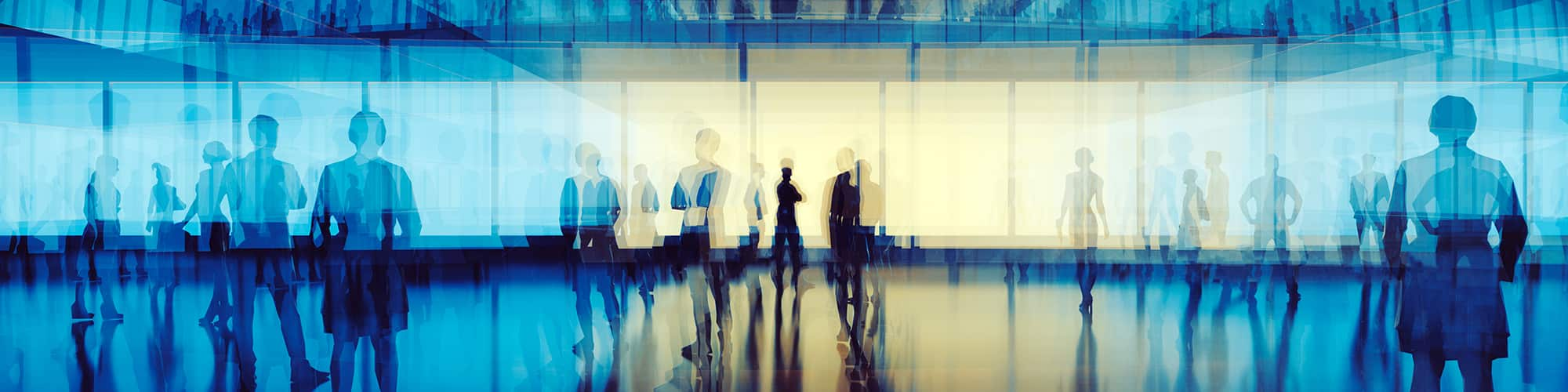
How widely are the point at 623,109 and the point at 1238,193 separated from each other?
3.73 m

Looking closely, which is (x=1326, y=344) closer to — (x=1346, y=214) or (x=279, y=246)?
(x=1346, y=214)

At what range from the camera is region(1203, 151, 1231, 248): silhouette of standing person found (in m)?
5.05

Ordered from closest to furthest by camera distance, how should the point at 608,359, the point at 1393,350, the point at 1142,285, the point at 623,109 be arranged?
1. the point at 608,359
2. the point at 1393,350
3. the point at 623,109
4. the point at 1142,285

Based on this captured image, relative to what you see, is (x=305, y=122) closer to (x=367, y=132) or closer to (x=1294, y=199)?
(x=367, y=132)

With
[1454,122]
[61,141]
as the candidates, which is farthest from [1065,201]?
[61,141]

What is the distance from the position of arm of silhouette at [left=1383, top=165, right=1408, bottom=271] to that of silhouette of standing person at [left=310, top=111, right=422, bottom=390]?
500 centimetres

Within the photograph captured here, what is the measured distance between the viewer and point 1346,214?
196 inches

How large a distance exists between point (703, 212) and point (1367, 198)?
390 cm

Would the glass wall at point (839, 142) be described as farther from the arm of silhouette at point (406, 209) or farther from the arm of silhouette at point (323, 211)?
the arm of silhouette at point (323, 211)

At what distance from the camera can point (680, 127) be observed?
486cm

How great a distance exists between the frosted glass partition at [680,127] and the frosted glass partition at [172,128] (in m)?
2.20

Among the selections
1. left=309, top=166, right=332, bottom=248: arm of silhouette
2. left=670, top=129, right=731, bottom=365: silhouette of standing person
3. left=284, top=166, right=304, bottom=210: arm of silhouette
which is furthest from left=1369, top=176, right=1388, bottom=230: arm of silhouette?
left=284, top=166, right=304, bottom=210: arm of silhouette

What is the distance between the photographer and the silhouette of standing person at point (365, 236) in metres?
4.34

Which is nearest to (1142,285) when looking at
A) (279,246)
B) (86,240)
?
(279,246)
